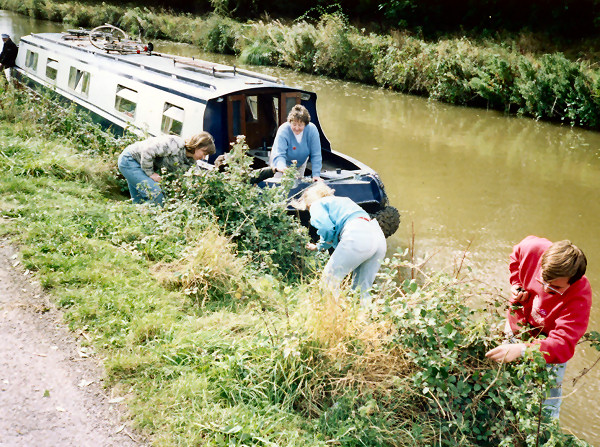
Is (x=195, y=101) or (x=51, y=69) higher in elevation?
(x=195, y=101)

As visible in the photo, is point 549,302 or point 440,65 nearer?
point 549,302

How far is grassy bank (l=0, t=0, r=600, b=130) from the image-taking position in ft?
48.3

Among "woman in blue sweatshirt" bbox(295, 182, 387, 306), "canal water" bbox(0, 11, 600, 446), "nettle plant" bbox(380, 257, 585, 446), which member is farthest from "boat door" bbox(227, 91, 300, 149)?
"nettle plant" bbox(380, 257, 585, 446)

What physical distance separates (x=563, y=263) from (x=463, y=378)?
90 centimetres

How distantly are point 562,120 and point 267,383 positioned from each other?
13679 millimetres

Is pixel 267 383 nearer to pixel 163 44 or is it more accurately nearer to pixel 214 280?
pixel 214 280

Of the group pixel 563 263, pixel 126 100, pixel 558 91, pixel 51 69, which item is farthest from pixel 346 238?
pixel 558 91

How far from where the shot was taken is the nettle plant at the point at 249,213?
18.4 feet

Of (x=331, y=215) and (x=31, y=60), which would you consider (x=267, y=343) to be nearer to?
(x=331, y=215)

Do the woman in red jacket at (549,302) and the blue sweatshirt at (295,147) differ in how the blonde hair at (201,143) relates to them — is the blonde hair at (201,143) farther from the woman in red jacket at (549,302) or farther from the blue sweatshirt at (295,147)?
the woman in red jacket at (549,302)

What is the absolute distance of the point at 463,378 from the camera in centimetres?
349

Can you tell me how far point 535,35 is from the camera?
21172 mm

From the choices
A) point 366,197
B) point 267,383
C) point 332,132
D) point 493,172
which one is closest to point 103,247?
point 267,383

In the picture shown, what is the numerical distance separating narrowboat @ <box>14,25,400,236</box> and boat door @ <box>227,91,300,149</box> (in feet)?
0.04
